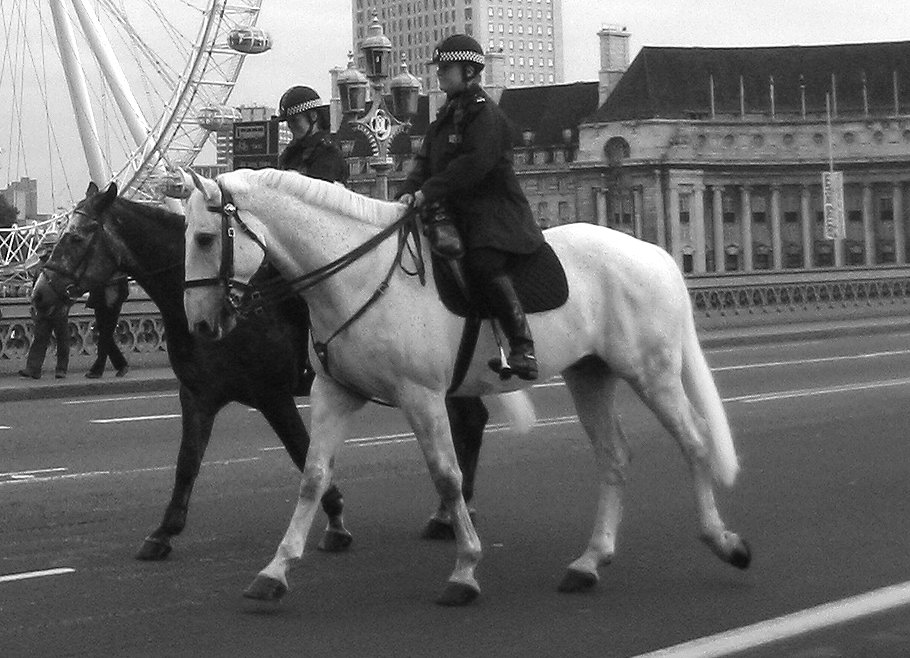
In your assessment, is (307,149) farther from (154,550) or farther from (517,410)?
(154,550)

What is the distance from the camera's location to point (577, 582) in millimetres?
8492

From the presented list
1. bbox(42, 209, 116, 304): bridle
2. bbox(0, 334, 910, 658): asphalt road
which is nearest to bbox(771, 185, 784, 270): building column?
bbox(0, 334, 910, 658): asphalt road

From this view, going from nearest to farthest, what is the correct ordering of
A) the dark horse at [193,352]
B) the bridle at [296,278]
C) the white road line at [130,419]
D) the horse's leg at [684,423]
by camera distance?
1. the bridle at [296,278]
2. the horse's leg at [684,423]
3. the dark horse at [193,352]
4. the white road line at [130,419]

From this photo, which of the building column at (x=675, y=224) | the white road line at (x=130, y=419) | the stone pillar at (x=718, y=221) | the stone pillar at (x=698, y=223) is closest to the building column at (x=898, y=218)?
the stone pillar at (x=718, y=221)

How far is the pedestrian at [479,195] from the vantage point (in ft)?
27.4

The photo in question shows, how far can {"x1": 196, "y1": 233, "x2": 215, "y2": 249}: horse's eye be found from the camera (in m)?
7.98

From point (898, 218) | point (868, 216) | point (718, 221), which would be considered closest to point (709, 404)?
point (718, 221)

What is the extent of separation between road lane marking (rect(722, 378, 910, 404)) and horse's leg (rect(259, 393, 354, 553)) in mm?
10677

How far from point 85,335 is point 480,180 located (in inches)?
802

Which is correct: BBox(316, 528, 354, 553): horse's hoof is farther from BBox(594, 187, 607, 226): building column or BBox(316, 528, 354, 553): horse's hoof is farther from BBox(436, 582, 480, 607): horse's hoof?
BBox(594, 187, 607, 226): building column

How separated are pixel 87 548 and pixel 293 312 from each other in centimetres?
171

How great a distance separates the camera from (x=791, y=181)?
148125mm

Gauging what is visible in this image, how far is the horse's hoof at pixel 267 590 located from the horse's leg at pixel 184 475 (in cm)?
174

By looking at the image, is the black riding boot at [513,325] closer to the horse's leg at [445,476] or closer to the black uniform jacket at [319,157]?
the horse's leg at [445,476]
